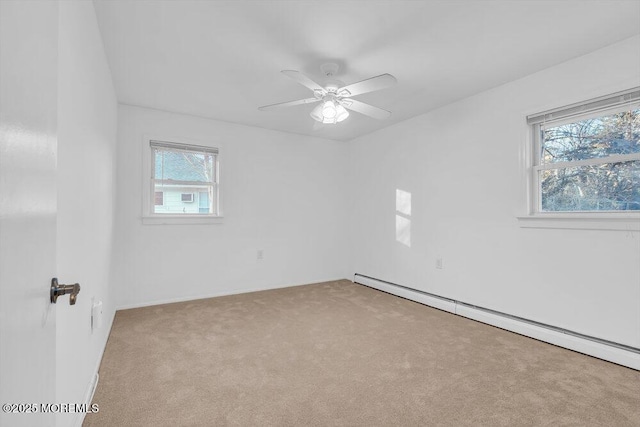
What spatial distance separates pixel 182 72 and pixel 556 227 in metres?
3.51

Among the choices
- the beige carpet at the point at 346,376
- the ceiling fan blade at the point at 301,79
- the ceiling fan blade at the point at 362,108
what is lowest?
the beige carpet at the point at 346,376

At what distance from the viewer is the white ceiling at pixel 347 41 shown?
6.18ft

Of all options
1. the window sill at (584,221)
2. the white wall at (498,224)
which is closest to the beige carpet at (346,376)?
the white wall at (498,224)

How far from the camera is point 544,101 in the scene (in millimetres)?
2621

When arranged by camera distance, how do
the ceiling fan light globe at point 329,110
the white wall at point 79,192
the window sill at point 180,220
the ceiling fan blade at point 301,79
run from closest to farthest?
the white wall at point 79,192 < the ceiling fan blade at point 301,79 < the ceiling fan light globe at point 329,110 < the window sill at point 180,220

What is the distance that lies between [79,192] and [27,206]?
115cm

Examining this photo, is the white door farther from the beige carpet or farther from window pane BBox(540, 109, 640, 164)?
window pane BBox(540, 109, 640, 164)

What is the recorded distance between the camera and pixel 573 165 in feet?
8.27

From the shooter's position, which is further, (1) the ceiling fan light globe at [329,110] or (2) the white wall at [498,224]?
(1) the ceiling fan light globe at [329,110]

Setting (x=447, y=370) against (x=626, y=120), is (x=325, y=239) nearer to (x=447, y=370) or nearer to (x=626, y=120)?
(x=447, y=370)

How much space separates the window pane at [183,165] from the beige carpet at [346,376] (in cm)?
168

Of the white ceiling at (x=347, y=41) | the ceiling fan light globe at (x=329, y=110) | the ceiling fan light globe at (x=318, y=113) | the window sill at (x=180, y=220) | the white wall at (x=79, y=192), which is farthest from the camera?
the window sill at (x=180, y=220)

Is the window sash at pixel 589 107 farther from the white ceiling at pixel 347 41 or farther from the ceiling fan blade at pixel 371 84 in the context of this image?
the ceiling fan blade at pixel 371 84

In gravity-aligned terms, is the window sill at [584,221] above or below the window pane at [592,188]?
below
